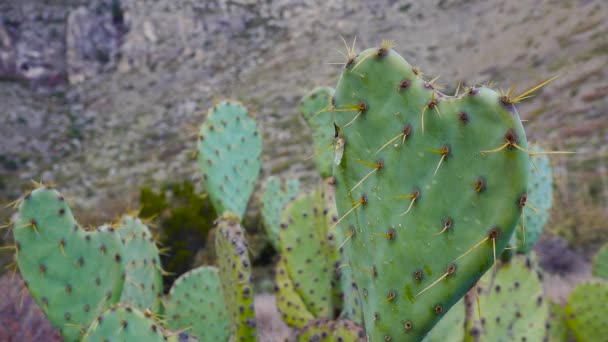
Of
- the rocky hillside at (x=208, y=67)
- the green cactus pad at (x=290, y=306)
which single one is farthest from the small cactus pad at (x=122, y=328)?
the rocky hillside at (x=208, y=67)

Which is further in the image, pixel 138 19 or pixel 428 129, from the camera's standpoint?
pixel 138 19

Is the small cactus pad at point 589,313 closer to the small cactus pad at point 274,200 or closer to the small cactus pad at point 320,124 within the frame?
the small cactus pad at point 320,124

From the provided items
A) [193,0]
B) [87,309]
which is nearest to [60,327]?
[87,309]

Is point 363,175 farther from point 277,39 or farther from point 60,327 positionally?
point 277,39

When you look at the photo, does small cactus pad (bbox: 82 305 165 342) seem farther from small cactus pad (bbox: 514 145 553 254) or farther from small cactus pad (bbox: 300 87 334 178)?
small cactus pad (bbox: 514 145 553 254)

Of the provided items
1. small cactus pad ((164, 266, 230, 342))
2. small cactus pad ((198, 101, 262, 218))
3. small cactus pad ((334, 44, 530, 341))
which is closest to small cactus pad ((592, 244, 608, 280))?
small cactus pad ((198, 101, 262, 218))
